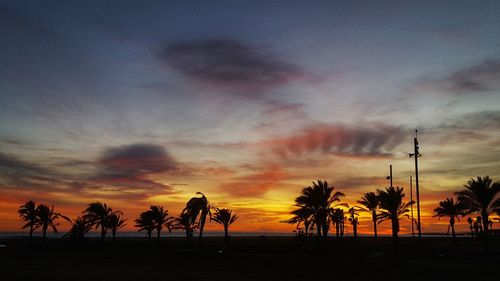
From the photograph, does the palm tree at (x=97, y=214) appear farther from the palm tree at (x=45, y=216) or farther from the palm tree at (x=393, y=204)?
the palm tree at (x=393, y=204)

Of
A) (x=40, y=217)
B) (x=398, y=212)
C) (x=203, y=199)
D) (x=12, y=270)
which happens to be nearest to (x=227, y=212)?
(x=203, y=199)

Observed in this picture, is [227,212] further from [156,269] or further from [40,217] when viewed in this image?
[156,269]

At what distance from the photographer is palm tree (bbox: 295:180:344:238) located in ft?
153

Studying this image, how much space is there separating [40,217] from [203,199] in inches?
1286

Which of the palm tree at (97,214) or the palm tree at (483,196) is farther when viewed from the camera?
the palm tree at (97,214)

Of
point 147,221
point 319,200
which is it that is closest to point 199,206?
point 319,200

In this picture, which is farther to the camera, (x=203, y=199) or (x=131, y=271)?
(x=203, y=199)

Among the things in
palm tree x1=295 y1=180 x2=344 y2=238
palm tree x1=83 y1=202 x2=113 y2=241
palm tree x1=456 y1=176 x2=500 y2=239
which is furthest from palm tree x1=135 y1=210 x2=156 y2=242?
palm tree x1=456 y1=176 x2=500 y2=239

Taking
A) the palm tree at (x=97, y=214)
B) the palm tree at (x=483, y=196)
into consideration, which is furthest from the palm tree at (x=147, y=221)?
the palm tree at (x=483, y=196)

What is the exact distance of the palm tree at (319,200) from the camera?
153 ft

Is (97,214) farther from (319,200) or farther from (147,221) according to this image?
(319,200)

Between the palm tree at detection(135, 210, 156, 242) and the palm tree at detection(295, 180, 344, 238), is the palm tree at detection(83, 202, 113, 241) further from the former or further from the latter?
the palm tree at detection(295, 180, 344, 238)

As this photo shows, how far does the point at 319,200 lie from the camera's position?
46656 mm

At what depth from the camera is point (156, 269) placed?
1078 inches
